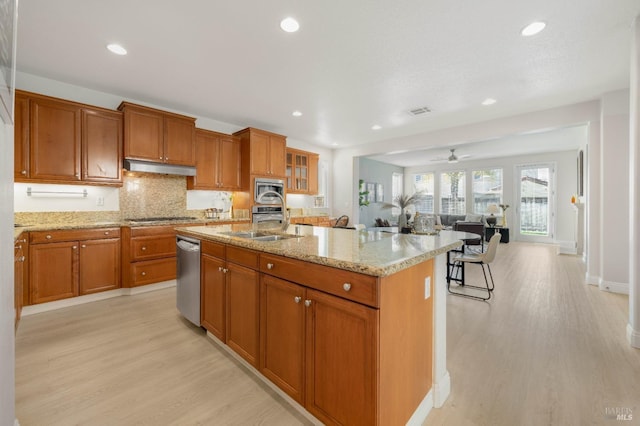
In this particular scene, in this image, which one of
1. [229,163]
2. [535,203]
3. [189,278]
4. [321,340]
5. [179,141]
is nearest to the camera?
[321,340]

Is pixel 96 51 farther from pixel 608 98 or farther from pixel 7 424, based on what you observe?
pixel 608 98

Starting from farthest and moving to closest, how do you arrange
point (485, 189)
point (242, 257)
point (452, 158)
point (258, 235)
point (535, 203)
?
point (485, 189)
point (535, 203)
point (452, 158)
point (258, 235)
point (242, 257)

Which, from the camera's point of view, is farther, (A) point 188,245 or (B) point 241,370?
(A) point 188,245

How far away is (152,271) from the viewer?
3.68 m

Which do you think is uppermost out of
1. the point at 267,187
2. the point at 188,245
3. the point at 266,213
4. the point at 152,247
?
the point at 267,187

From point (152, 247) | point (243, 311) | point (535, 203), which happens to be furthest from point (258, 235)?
point (535, 203)

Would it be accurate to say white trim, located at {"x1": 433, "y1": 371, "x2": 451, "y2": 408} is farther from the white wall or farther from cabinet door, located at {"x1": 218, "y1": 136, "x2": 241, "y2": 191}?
cabinet door, located at {"x1": 218, "y1": 136, "x2": 241, "y2": 191}

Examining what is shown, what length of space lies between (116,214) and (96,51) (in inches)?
82.9

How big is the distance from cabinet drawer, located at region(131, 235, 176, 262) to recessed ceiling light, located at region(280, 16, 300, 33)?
307 centimetres

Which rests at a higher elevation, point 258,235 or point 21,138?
point 21,138

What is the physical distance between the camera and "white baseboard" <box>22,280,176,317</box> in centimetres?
295

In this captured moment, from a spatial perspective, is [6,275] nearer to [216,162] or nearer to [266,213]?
[216,162]

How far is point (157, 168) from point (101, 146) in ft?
2.17

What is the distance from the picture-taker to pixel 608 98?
366 centimetres
